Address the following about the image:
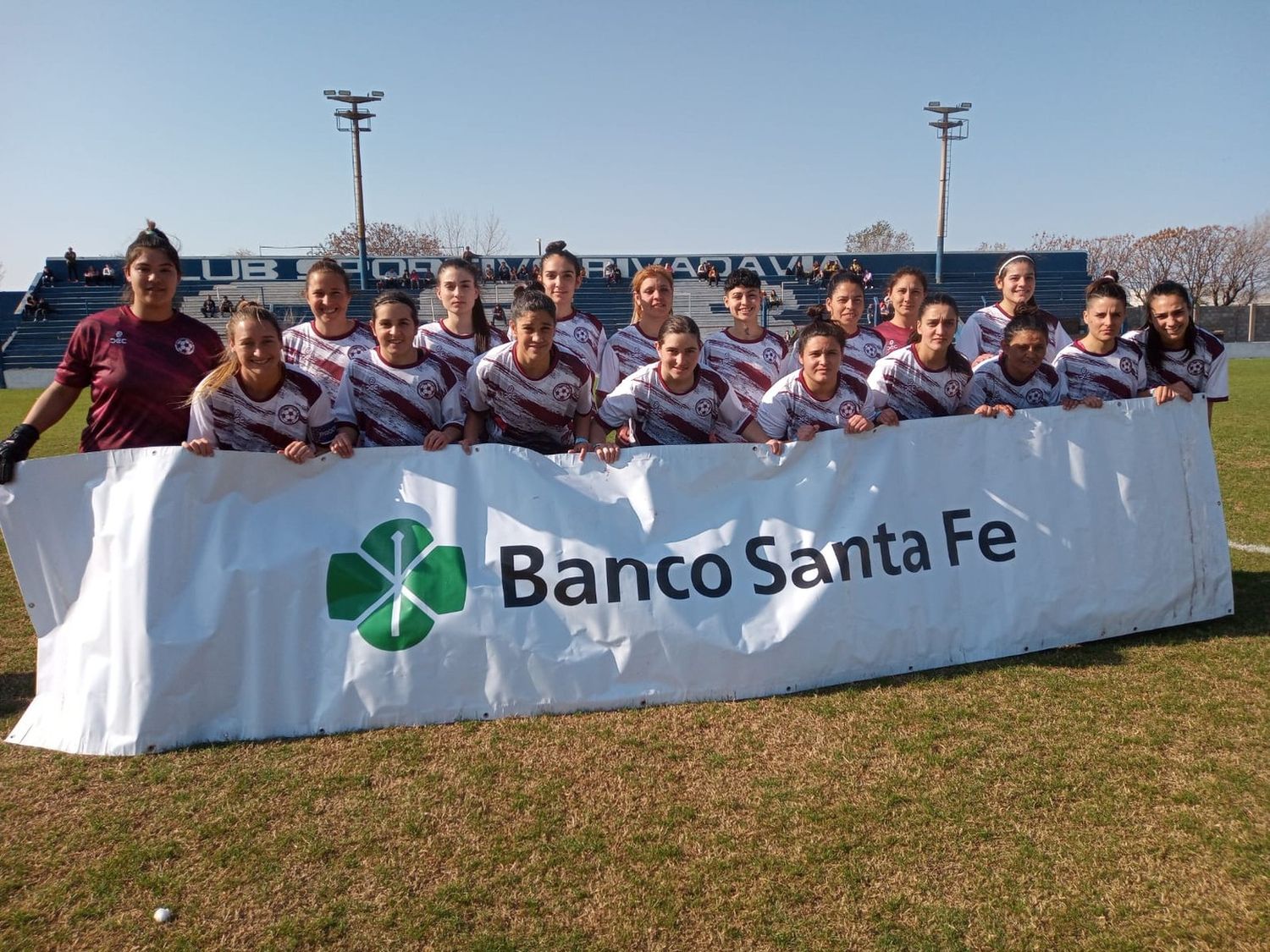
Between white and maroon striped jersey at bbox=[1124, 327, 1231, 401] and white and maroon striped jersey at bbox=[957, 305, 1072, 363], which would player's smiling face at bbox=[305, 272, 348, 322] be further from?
white and maroon striped jersey at bbox=[1124, 327, 1231, 401]

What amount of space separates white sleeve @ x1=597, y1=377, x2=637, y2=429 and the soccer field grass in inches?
58.7

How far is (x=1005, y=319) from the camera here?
5.46m

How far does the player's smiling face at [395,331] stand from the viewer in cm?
405

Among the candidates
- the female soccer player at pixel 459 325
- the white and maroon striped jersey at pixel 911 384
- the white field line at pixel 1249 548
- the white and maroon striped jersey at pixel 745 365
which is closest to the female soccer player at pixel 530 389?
the female soccer player at pixel 459 325

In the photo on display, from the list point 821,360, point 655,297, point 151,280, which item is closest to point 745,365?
point 655,297

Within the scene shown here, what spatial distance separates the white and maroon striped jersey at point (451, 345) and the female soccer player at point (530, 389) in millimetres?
421

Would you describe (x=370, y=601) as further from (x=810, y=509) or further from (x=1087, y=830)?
(x=1087, y=830)

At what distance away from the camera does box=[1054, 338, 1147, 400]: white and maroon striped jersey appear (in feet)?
15.6

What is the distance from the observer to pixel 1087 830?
2682mm

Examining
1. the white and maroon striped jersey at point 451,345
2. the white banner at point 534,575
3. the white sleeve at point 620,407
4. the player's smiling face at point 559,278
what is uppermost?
the player's smiling face at point 559,278

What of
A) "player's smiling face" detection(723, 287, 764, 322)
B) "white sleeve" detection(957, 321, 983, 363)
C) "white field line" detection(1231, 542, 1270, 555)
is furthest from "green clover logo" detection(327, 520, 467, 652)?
"white field line" detection(1231, 542, 1270, 555)

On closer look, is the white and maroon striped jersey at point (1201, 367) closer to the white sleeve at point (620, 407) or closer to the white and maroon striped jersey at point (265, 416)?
the white sleeve at point (620, 407)

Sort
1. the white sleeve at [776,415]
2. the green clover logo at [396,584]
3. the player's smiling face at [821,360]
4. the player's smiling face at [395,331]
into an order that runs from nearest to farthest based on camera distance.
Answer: the green clover logo at [396,584]
the player's smiling face at [395,331]
the player's smiling face at [821,360]
the white sleeve at [776,415]

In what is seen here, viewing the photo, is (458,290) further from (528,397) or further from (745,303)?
(745,303)
